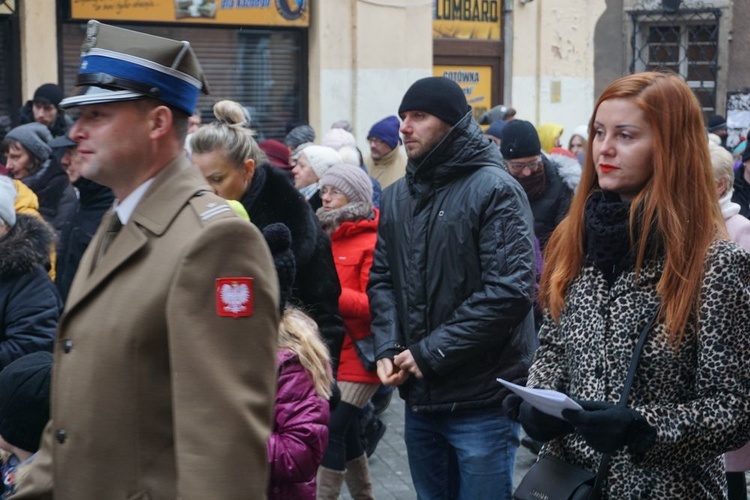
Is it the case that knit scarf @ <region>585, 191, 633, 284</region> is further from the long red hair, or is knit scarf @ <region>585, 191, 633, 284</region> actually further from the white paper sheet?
the white paper sheet

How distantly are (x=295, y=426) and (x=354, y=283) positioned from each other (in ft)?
7.06

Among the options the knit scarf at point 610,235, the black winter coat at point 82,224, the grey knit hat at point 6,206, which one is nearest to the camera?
the knit scarf at point 610,235

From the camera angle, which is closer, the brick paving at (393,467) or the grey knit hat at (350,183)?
the grey knit hat at (350,183)

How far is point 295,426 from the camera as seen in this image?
11.6 ft

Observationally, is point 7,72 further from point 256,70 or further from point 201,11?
point 256,70

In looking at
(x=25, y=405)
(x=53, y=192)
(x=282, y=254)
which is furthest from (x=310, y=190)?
(x=25, y=405)

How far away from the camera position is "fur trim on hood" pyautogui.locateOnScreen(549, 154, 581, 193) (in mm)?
7427

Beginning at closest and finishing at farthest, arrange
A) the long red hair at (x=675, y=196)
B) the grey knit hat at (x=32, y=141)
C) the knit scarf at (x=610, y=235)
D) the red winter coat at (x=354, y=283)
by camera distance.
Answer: the long red hair at (x=675, y=196) → the knit scarf at (x=610, y=235) → the red winter coat at (x=354, y=283) → the grey knit hat at (x=32, y=141)

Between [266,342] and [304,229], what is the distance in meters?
2.45

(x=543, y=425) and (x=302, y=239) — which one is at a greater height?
(x=302, y=239)

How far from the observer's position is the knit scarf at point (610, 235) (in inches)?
119

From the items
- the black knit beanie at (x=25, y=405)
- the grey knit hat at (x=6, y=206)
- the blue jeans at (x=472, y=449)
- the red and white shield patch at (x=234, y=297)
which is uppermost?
the red and white shield patch at (x=234, y=297)

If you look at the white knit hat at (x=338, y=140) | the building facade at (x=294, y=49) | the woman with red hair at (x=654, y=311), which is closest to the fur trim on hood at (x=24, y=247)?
the woman with red hair at (x=654, y=311)

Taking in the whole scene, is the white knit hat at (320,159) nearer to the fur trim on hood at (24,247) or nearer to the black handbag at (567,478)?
the fur trim on hood at (24,247)
